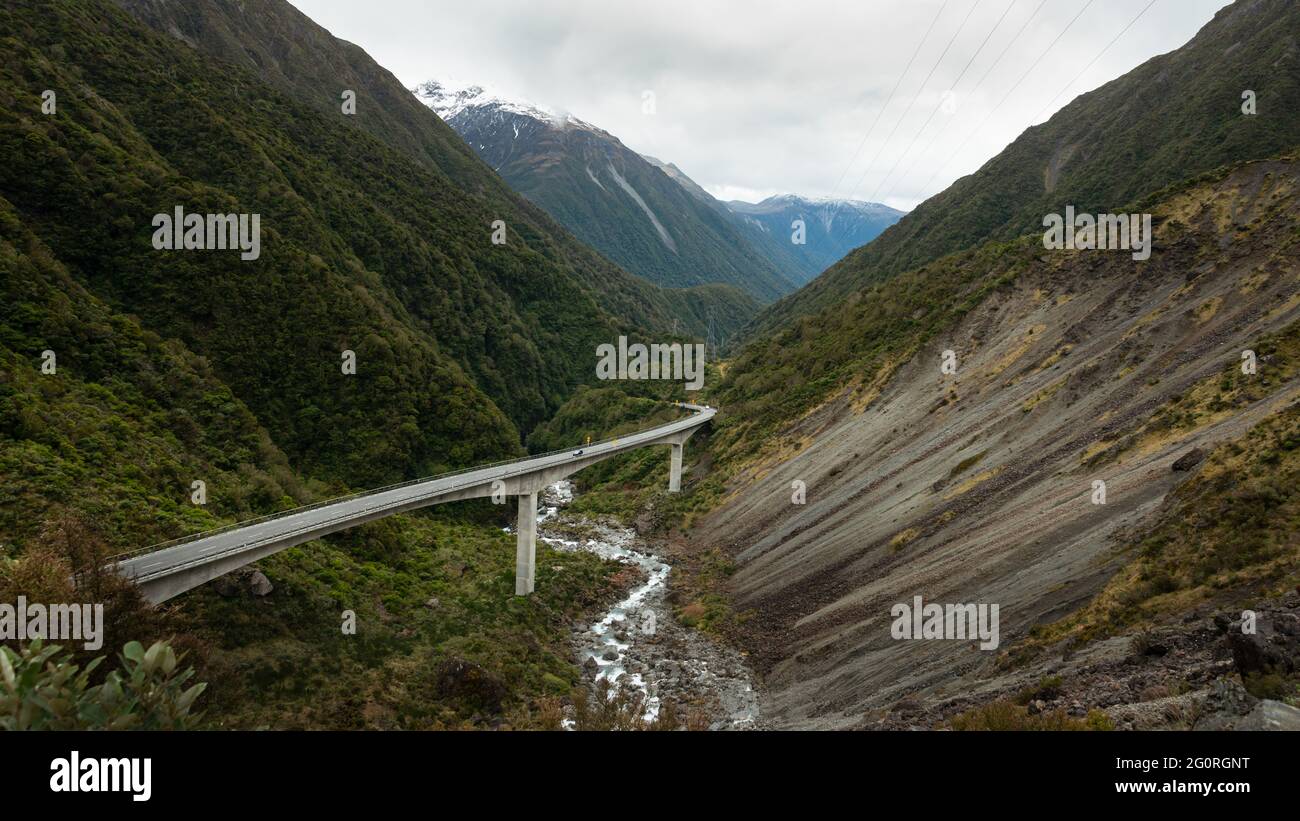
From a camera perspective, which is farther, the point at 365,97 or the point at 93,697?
the point at 365,97

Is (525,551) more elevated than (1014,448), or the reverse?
(1014,448)

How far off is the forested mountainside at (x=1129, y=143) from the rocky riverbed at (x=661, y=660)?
54.3 m

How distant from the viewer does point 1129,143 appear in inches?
3620

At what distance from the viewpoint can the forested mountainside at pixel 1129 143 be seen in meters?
73.9

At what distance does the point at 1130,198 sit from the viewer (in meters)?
76.6

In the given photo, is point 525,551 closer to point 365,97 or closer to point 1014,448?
point 1014,448

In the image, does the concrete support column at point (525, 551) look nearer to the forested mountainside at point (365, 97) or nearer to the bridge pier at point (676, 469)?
the bridge pier at point (676, 469)

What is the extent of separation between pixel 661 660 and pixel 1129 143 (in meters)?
109

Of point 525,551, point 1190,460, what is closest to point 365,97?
point 525,551

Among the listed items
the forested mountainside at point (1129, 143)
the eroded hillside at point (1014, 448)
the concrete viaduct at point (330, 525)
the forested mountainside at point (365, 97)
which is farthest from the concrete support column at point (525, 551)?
the forested mountainside at point (365, 97)

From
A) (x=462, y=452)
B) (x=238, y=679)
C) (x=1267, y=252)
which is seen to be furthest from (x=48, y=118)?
(x=1267, y=252)

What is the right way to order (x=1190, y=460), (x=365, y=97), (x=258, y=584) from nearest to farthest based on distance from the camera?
1. (x=1190, y=460)
2. (x=258, y=584)
3. (x=365, y=97)

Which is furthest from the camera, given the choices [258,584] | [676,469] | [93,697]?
[676,469]

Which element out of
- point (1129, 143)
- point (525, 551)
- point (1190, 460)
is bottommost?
point (525, 551)
